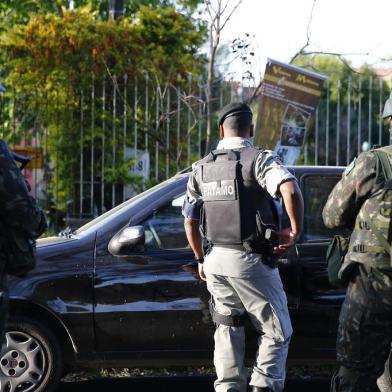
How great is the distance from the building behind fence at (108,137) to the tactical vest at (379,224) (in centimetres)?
594

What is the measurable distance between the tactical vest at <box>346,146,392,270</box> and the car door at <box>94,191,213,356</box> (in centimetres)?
161

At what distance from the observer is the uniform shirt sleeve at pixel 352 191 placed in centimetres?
411

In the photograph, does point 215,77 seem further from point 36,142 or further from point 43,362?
point 43,362

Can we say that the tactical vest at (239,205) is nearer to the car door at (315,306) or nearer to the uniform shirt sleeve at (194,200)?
the uniform shirt sleeve at (194,200)

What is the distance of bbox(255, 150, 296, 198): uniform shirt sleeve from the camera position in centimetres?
462

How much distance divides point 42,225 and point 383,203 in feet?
5.28

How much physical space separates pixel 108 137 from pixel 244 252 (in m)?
5.72

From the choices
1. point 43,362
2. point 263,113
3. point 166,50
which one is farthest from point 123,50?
point 43,362

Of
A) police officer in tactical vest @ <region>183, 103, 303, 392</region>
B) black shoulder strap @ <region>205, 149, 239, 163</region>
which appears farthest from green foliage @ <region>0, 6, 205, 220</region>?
police officer in tactical vest @ <region>183, 103, 303, 392</region>

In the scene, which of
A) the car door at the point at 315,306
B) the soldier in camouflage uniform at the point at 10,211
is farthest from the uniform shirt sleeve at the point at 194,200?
the soldier in camouflage uniform at the point at 10,211

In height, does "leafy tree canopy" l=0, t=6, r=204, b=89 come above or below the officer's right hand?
above

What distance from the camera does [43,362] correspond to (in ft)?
18.1

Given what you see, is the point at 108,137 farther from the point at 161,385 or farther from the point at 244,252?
the point at 244,252

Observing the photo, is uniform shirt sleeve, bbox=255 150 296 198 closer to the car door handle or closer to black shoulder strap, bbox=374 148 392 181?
black shoulder strap, bbox=374 148 392 181
